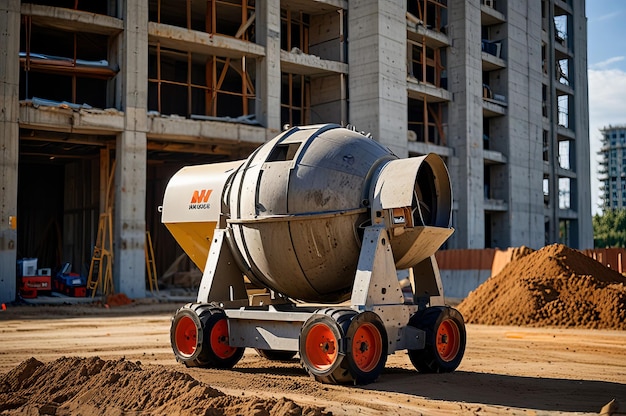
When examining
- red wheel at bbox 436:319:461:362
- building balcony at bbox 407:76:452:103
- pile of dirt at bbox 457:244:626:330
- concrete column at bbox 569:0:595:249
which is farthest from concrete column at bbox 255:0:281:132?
concrete column at bbox 569:0:595:249

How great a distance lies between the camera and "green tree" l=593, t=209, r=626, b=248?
9756 cm

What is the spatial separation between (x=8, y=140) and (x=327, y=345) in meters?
18.0

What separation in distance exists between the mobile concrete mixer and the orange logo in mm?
33

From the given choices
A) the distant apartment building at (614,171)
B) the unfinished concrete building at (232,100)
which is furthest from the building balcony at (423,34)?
the distant apartment building at (614,171)

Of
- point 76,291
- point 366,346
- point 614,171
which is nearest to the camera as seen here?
point 366,346

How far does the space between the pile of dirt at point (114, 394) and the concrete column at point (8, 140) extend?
15.7 m

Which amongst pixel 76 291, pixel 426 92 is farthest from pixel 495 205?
pixel 76 291

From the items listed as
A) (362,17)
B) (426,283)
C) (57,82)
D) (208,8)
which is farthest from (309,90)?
(426,283)

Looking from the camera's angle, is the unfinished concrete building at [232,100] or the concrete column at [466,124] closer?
the unfinished concrete building at [232,100]

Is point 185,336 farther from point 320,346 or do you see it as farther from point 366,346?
point 366,346

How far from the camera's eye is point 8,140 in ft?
75.3

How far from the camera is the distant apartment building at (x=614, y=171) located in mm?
141250

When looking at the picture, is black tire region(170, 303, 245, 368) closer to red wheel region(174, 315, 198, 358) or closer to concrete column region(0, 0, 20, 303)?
red wheel region(174, 315, 198, 358)

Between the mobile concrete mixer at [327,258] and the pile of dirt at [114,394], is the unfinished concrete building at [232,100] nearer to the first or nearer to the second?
the mobile concrete mixer at [327,258]
